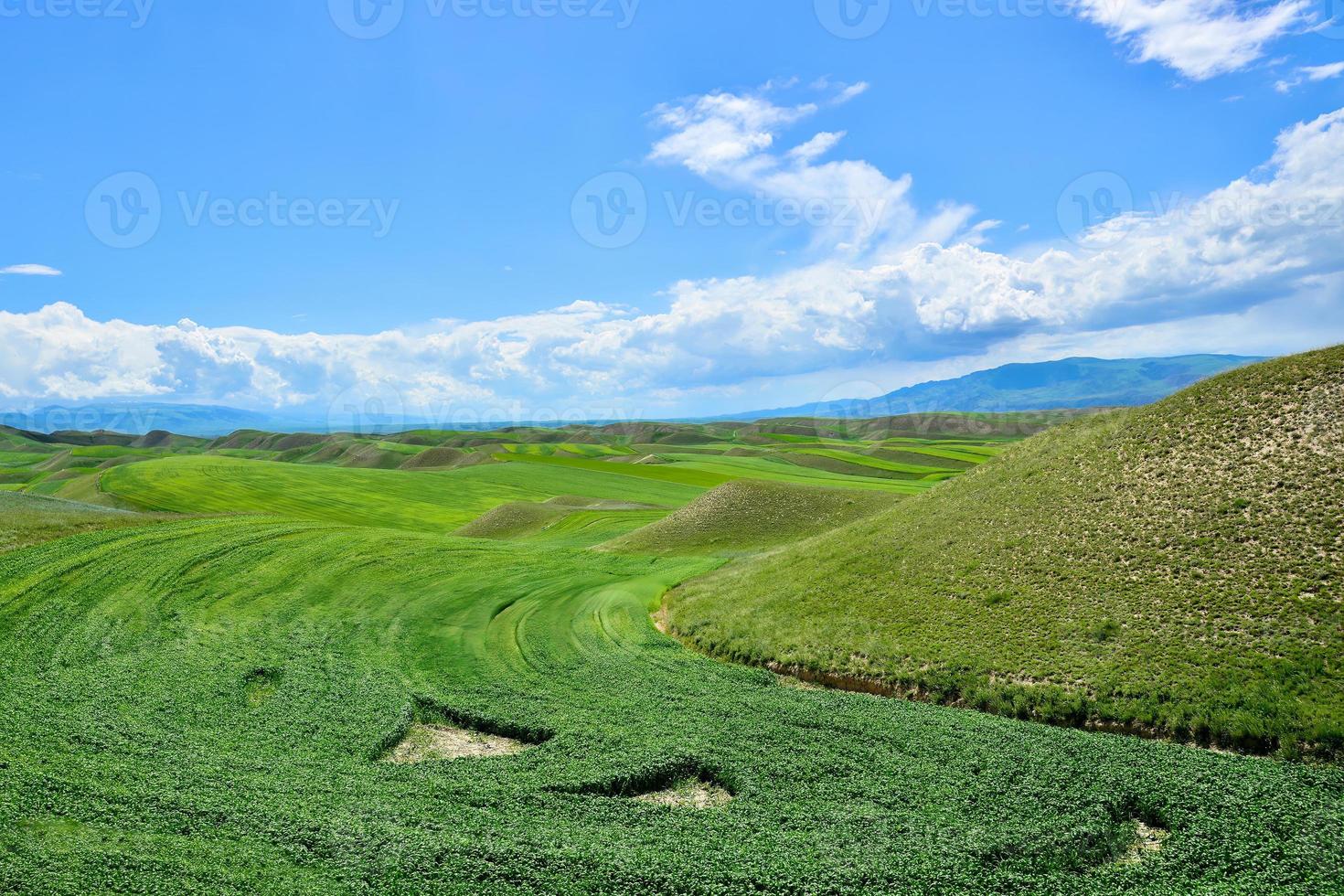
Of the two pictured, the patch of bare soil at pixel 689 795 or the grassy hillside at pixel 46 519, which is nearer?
the patch of bare soil at pixel 689 795

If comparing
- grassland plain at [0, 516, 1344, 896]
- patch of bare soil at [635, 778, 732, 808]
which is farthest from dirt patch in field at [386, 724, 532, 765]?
patch of bare soil at [635, 778, 732, 808]

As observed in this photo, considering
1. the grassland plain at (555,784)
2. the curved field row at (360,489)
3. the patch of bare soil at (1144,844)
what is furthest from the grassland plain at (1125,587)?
the curved field row at (360,489)

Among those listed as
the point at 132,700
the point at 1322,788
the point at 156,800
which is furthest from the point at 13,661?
the point at 1322,788

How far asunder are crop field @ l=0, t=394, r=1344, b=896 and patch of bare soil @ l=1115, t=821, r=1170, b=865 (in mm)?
78

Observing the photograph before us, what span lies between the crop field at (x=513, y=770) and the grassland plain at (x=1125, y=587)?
217 cm

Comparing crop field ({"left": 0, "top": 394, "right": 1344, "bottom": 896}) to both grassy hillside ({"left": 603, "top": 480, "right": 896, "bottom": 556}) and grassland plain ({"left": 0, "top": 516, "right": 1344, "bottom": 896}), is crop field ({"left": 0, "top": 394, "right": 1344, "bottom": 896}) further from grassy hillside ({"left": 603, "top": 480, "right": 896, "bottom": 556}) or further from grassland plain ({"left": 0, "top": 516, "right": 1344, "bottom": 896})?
grassy hillside ({"left": 603, "top": 480, "right": 896, "bottom": 556})

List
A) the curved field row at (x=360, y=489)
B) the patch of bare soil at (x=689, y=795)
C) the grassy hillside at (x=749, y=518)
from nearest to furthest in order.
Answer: the patch of bare soil at (x=689, y=795) → the grassy hillside at (x=749, y=518) → the curved field row at (x=360, y=489)

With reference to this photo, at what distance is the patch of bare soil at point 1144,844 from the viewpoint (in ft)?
49.7

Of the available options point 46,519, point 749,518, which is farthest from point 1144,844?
point 46,519

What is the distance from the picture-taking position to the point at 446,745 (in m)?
21.5

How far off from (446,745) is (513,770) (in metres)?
3.60

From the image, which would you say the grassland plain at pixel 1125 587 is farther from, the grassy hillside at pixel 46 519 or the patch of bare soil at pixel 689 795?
the grassy hillside at pixel 46 519

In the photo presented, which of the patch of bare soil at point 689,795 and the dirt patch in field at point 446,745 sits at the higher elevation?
the dirt patch in field at point 446,745

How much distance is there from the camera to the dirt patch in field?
20.5 m
